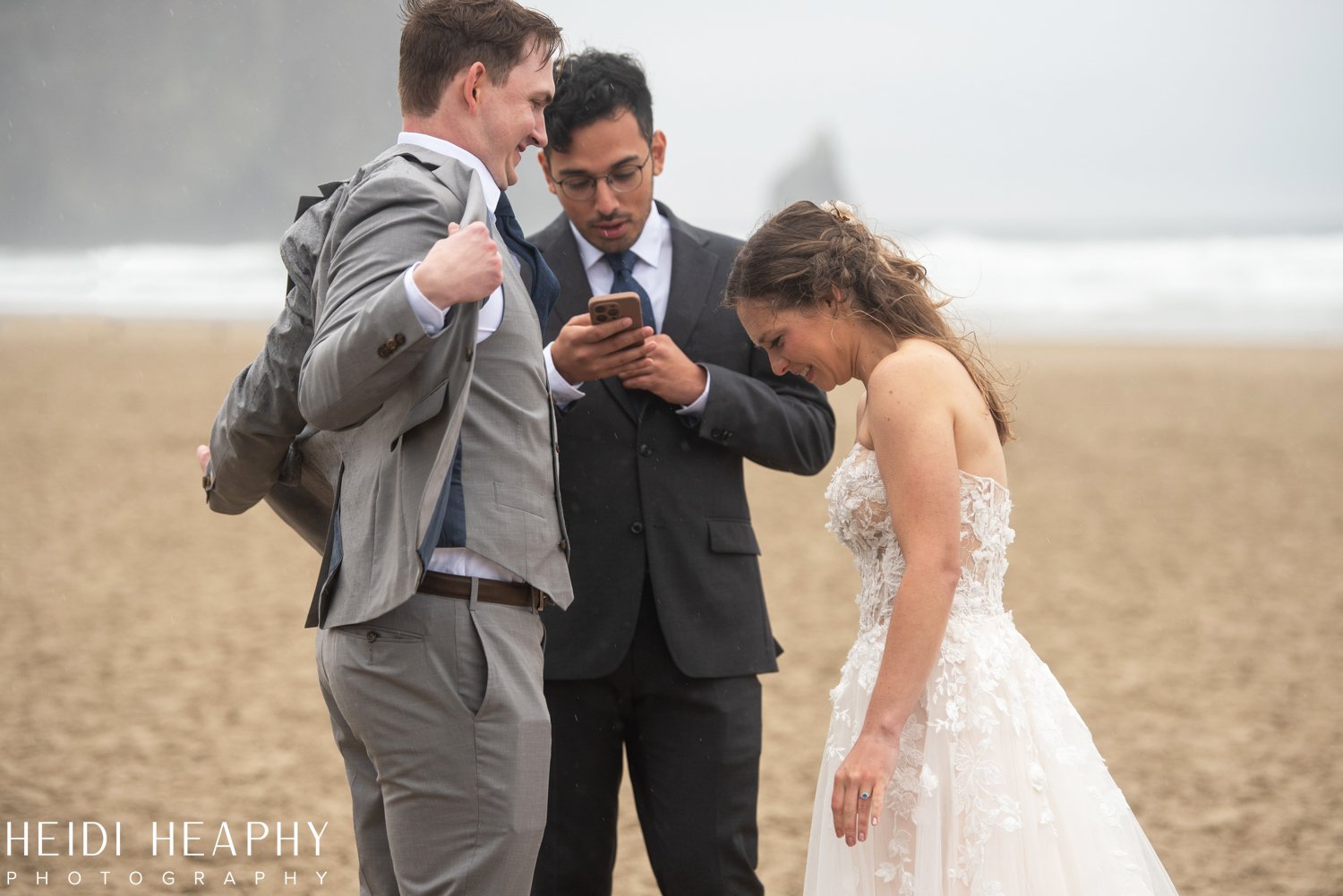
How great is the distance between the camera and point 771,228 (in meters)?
2.91

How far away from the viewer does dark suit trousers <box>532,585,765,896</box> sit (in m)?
3.24

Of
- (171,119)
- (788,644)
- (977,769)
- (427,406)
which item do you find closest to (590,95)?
(427,406)

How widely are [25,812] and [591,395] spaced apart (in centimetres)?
354

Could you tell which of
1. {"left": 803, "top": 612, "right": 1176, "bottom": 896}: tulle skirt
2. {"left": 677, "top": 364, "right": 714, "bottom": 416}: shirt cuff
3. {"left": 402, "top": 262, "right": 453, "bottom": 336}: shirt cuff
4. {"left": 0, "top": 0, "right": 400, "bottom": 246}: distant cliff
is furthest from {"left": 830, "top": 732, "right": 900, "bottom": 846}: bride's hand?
{"left": 0, "top": 0, "right": 400, "bottom": 246}: distant cliff

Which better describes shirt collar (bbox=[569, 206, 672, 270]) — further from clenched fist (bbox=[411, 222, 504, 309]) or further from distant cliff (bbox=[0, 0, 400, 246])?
distant cliff (bbox=[0, 0, 400, 246])

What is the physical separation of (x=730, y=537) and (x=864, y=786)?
35.8 inches

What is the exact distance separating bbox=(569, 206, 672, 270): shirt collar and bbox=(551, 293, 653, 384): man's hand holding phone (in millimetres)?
558

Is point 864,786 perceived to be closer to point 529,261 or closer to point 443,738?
point 443,738

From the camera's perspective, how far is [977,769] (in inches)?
106

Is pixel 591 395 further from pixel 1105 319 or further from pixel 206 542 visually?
pixel 1105 319

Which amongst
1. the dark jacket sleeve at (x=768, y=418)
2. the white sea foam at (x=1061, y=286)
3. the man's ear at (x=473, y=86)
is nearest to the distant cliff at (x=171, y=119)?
the white sea foam at (x=1061, y=286)

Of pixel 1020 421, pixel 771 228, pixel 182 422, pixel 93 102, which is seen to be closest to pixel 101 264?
pixel 93 102

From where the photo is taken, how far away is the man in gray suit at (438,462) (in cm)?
209

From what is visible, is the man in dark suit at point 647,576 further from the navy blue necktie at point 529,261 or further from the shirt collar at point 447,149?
the shirt collar at point 447,149
